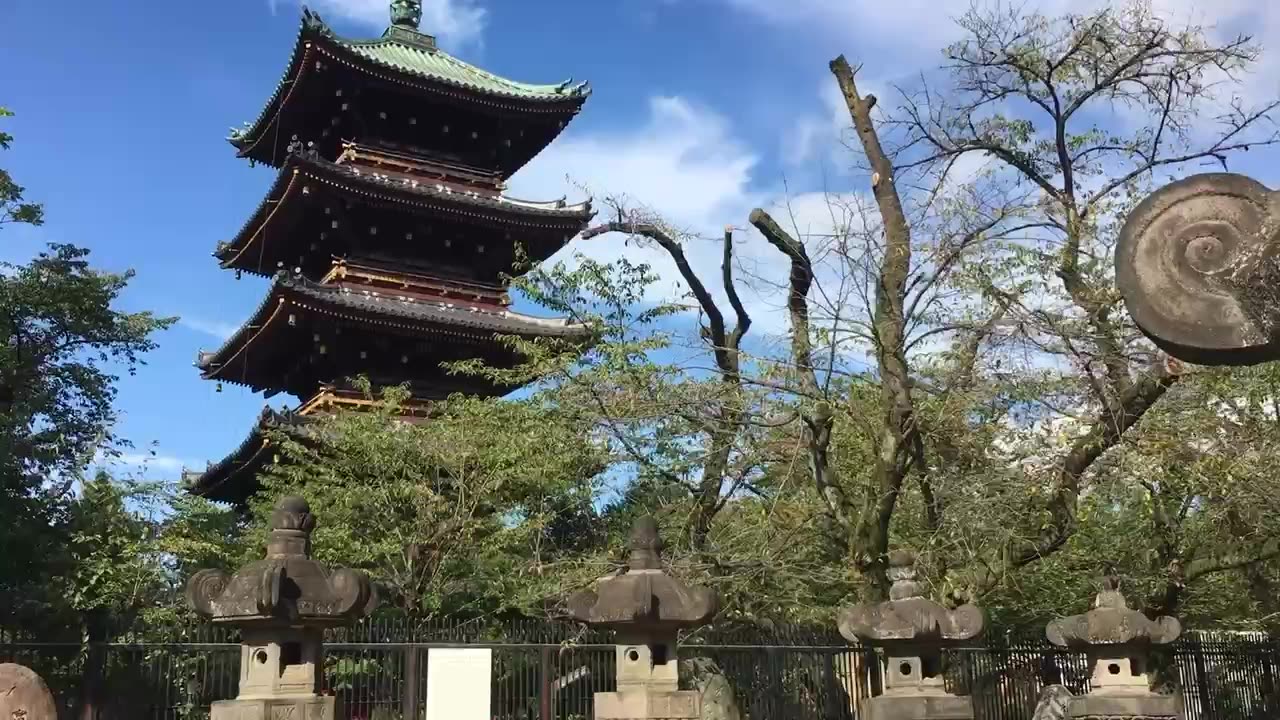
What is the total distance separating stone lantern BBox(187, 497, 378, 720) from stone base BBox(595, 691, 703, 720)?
192 cm

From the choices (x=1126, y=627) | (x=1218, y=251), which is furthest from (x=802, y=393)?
(x=1218, y=251)

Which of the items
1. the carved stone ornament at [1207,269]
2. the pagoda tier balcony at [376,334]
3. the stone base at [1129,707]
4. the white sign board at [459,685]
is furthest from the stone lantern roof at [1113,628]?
the pagoda tier balcony at [376,334]

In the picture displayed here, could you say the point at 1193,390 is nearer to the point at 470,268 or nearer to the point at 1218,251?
the point at 1218,251

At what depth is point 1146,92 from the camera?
1099cm

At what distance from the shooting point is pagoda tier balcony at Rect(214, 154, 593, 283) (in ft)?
73.4

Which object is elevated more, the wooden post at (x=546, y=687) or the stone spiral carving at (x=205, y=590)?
the stone spiral carving at (x=205, y=590)

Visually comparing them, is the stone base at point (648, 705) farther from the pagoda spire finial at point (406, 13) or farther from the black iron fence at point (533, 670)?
the pagoda spire finial at point (406, 13)

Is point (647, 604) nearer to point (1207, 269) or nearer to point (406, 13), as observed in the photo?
point (1207, 269)

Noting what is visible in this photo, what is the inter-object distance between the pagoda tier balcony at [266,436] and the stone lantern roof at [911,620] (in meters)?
12.5

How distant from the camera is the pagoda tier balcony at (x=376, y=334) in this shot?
20.9 meters

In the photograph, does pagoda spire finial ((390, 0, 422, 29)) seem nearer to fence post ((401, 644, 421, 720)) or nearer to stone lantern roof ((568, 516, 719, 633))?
fence post ((401, 644, 421, 720))

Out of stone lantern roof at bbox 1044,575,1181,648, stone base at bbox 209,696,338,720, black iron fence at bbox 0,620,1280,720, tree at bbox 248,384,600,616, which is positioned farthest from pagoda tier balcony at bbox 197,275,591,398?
stone base at bbox 209,696,338,720

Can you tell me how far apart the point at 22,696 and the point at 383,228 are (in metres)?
17.5

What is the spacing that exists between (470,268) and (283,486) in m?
7.62
